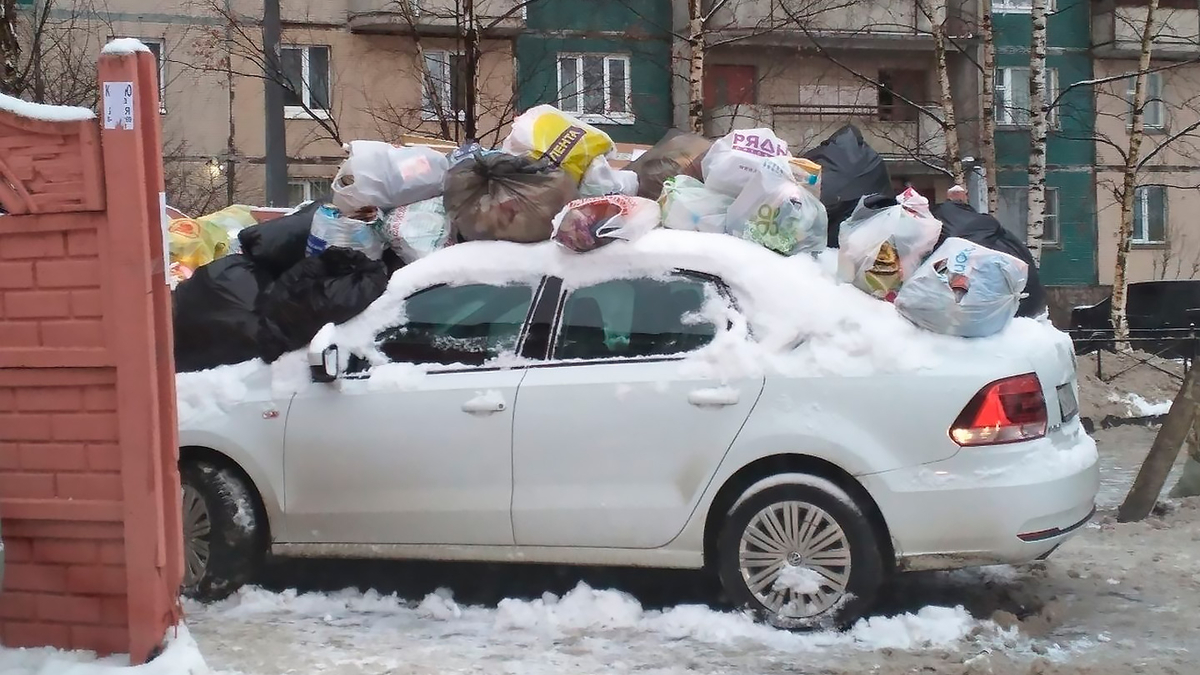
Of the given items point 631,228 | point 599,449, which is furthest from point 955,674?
point 631,228

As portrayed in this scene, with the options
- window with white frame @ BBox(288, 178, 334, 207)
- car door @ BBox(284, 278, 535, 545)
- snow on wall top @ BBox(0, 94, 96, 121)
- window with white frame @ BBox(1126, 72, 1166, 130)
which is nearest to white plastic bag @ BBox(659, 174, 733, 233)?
car door @ BBox(284, 278, 535, 545)

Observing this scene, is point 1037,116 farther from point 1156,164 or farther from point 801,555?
point 1156,164

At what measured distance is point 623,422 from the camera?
15.4 feet

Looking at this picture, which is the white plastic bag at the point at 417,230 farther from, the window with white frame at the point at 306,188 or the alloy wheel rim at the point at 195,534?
the window with white frame at the point at 306,188

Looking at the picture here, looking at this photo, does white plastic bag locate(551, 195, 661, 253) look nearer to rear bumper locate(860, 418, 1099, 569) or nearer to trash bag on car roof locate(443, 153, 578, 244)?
trash bag on car roof locate(443, 153, 578, 244)

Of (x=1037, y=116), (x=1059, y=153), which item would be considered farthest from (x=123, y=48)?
(x=1059, y=153)

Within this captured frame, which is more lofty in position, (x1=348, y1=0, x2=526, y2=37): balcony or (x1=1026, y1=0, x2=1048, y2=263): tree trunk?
(x1=348, y1=0, x2=526, y2=37): balcony

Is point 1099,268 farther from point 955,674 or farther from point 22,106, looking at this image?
point 22,106

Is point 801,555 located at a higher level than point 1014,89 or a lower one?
lower

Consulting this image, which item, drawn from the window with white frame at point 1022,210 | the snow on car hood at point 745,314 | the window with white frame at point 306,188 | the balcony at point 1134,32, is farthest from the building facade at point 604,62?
the snow on car hood at point 745,314

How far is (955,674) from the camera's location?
4.14 m

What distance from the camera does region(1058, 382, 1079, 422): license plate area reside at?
4657 millimetres

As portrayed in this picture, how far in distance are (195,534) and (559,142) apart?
2.66 m

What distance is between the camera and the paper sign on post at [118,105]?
140 inches
